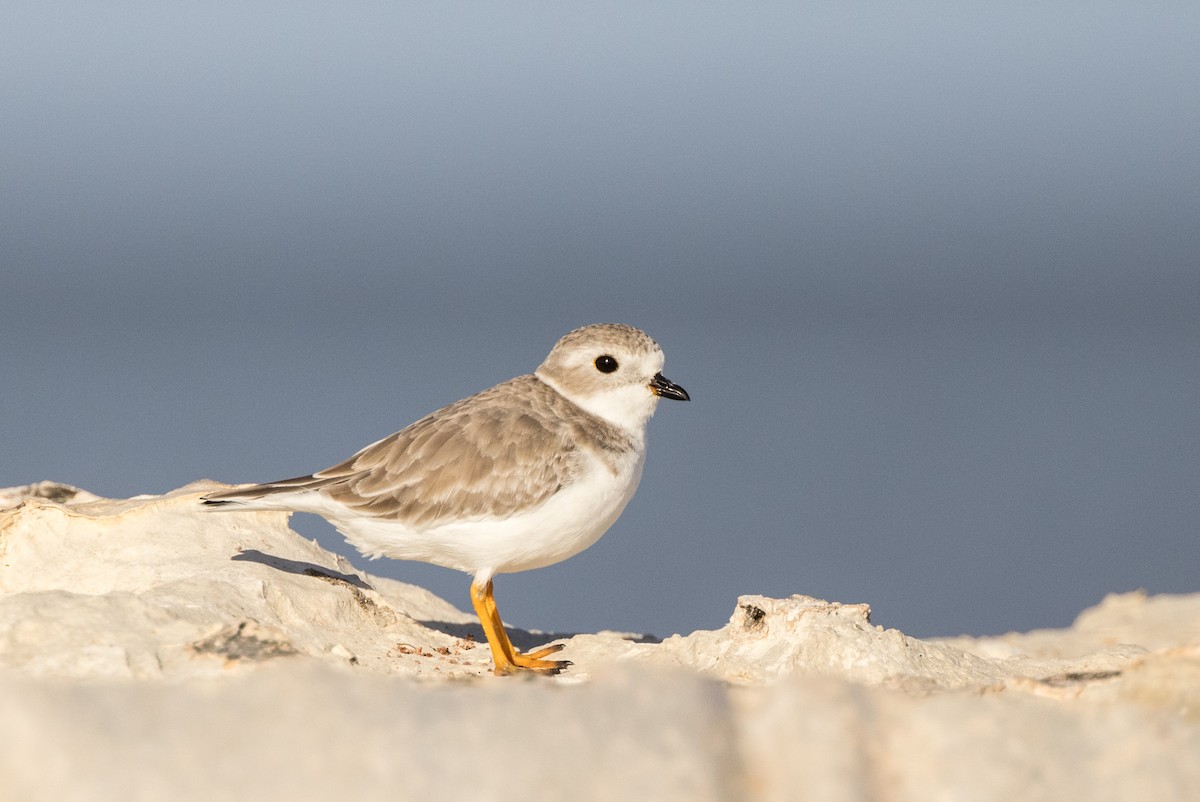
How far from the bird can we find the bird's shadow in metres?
0.29

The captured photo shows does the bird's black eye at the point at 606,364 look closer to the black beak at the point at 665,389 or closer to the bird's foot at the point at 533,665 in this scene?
the black beak at the point at 665,389

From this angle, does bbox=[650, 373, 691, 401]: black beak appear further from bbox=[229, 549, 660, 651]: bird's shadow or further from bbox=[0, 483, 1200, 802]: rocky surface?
bbox=[0, 483, 1200, 802]: rocky surface

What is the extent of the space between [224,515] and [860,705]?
5.09m

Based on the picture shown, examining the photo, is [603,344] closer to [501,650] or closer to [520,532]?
[520,532]

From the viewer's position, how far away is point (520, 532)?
677 centimetres

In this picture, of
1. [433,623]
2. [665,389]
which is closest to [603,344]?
[665,389]

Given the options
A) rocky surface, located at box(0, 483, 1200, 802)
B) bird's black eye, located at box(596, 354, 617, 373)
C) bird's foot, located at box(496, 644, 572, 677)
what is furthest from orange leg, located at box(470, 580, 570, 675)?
rocky surface, located at box(0, 483, 1200, 802)

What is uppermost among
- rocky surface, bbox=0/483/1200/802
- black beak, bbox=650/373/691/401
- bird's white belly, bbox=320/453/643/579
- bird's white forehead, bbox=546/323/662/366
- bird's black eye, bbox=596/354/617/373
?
bird's white forehead, bbox=546/323/662/366

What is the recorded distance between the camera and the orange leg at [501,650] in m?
6.55

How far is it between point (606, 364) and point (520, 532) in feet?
4.03

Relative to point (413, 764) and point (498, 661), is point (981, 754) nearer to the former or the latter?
point (413, 764)

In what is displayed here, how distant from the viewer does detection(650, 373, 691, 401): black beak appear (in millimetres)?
7398

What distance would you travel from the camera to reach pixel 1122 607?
10.3 meters

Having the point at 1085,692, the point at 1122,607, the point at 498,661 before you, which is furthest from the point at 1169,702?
the point at 1122,607
